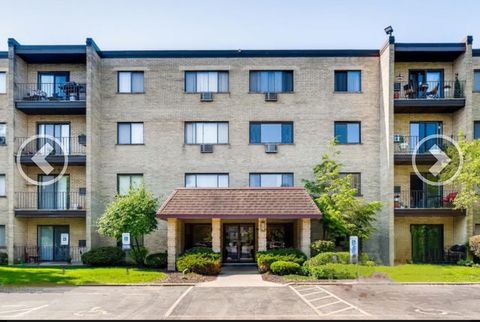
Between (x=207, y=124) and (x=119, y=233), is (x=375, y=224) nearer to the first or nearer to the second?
(x=207, y=124)

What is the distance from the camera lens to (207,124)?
27344 millimetres

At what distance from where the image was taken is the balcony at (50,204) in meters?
25.5

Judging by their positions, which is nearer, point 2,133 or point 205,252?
point 205,252

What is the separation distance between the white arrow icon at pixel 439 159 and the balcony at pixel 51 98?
19.2 m

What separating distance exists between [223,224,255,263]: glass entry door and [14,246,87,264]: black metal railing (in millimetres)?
7770

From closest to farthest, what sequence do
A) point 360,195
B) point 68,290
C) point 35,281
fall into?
point 68,290 → point 35,281 → point 360,195

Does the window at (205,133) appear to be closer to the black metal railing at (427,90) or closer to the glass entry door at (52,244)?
the glass entry door at (52,244)

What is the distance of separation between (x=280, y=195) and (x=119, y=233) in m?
8.12

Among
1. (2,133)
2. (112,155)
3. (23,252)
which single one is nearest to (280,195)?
(112,155)

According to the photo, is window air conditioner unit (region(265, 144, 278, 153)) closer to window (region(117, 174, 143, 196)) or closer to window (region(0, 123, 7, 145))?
window (region(117, 174, 143, 196))

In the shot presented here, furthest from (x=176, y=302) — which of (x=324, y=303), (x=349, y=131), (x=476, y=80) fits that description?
(x=476, y=80)

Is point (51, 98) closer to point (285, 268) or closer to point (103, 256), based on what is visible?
point (103, 256)

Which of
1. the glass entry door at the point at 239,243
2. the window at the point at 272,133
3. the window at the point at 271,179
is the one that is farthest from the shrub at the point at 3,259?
the window at the point at 272,133

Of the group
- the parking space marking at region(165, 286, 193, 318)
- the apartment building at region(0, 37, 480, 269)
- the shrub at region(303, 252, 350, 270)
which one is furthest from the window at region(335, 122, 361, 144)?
the parking space marking at region(165, 286, 193, 318)
